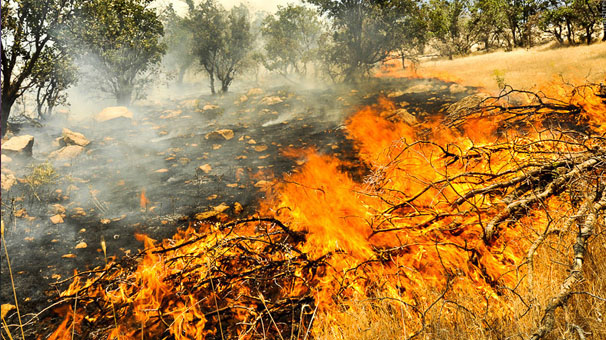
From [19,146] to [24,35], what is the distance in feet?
13.1

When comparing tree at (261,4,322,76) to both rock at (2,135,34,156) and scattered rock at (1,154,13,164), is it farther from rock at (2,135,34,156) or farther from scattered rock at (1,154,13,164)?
scattered rock at (1,154,13,164)

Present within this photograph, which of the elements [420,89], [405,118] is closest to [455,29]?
[420,89]

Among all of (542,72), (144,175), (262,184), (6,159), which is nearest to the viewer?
(262,184)

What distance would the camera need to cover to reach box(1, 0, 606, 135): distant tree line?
1077cm

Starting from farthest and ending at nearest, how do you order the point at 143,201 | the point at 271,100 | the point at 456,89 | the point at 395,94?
the point at 271,100 → the point at 395,94 → the point at 456,89 → the point at 143,201

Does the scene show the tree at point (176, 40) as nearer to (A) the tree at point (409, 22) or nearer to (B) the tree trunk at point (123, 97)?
(B) the tree trunk at point (123, 97)

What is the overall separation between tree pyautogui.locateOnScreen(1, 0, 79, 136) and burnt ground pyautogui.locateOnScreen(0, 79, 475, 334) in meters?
2.10

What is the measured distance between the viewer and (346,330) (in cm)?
220

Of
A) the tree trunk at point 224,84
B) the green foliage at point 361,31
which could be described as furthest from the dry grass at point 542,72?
the tree trunk at point 224,84

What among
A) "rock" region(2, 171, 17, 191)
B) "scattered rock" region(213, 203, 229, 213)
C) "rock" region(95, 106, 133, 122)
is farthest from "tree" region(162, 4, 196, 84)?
"scattered rock" region(213, 203, 229, 213)

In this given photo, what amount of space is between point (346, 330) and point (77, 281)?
11.9ft

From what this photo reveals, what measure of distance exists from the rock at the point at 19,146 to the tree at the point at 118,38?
694 centimetres

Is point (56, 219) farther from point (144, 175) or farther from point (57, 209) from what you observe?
point (144, 175)

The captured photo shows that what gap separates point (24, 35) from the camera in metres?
9.68
